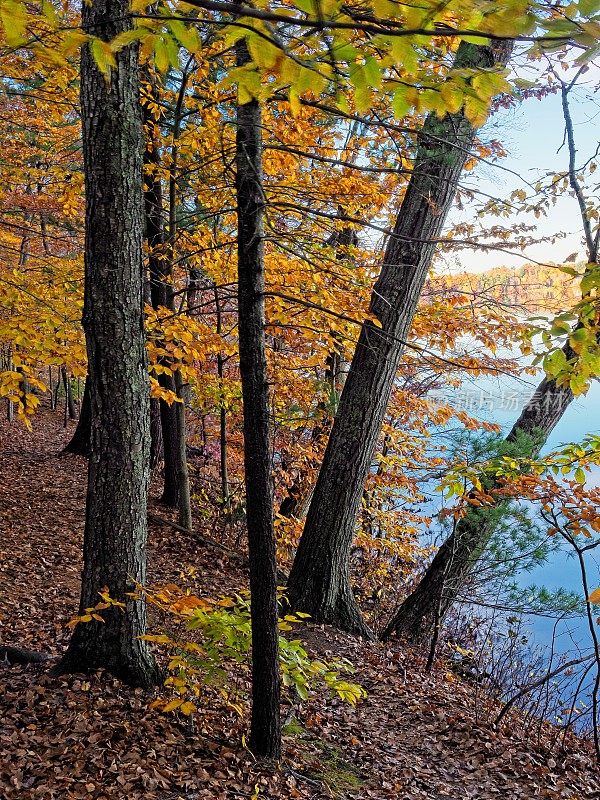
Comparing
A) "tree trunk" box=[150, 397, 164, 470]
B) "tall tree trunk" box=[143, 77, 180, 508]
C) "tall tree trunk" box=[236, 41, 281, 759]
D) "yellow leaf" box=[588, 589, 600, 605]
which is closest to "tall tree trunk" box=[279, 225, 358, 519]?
"tall tree trunk" box=[143, 77, 180, 508]

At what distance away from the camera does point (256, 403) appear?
11.0ft

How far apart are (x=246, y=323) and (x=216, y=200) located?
4.56 m

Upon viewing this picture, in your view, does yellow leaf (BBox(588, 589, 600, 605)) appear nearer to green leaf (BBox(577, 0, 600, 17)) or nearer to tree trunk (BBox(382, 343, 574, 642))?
green leaf (BBox(577, 0, 600, 17))

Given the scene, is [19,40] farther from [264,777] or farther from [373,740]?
[373,740]

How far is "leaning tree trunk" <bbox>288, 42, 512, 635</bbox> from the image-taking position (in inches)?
231

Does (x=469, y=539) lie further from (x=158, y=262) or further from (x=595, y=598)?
(x=158, y=262)

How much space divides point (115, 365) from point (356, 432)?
310 centimetres

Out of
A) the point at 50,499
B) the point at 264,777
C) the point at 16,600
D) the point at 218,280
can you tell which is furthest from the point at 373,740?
the point at 50,499

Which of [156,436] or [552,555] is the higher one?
[156,436]

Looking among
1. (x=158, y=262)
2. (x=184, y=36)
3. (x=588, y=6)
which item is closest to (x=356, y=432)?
(x=158, y=262)

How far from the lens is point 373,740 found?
4.66m

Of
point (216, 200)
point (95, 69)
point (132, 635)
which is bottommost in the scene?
point (132, 635)

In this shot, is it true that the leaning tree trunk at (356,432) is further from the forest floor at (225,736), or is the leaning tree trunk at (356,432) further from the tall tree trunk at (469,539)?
the tall tree trunk at (469,539)

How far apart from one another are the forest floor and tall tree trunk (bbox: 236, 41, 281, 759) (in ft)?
2.34
